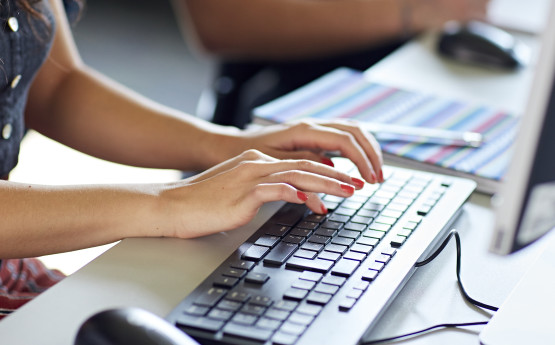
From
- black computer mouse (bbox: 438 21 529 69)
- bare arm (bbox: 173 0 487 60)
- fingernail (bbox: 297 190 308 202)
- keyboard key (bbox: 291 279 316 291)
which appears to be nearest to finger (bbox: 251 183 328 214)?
fingernail (bbox: 297 190 308 202)

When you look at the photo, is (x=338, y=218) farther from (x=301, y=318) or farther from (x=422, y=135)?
(x=422, y=135)

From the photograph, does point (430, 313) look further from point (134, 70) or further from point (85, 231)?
point (134, 70)

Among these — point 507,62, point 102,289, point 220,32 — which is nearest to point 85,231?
point 102,289

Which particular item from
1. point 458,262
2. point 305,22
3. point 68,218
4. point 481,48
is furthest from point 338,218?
point 305,22

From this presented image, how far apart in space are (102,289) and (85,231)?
9 cm

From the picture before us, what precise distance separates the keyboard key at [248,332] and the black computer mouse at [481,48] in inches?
36.6

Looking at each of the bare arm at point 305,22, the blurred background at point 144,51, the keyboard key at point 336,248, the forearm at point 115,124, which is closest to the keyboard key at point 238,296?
the keyboard key at point 336,248

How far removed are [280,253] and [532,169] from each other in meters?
0.24

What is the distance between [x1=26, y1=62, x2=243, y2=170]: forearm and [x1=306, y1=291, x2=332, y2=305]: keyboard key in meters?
0.36

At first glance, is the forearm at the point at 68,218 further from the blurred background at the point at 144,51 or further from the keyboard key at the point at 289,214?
the blurred background at the point at 144,51

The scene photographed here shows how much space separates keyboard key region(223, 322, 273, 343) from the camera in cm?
53

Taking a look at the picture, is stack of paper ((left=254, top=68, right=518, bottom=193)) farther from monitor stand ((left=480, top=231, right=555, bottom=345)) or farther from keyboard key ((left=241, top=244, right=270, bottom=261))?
keyboard key ((left=241, top=244, right=270, bottom=261))

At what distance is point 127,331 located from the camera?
50cm

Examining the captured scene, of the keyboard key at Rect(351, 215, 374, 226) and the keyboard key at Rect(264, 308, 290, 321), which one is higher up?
the keyboard key at Rect(264, 308, 290, 321)
